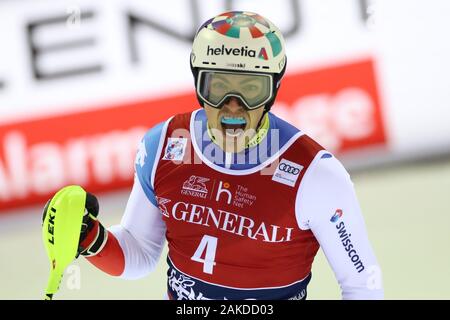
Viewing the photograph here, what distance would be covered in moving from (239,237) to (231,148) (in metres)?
0.30

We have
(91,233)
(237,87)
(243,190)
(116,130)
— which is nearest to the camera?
(237,87)

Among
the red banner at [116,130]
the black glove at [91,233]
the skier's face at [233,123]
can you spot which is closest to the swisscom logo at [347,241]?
the skier's face at [233,123]

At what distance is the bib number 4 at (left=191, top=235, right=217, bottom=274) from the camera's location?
3217mm

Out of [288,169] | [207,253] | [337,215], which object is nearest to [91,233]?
[207,253]

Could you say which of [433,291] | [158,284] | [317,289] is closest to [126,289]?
[158,284]

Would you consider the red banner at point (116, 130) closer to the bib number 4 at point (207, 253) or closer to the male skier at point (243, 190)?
the male skier at point (243, 190)

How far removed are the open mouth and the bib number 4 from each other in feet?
1.22

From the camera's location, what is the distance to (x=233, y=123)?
310cm

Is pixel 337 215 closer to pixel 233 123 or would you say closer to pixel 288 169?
pixel 288 169

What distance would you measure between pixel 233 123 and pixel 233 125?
0.7 inches

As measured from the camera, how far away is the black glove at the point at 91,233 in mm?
3346

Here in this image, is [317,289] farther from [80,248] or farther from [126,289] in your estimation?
[80,248]
